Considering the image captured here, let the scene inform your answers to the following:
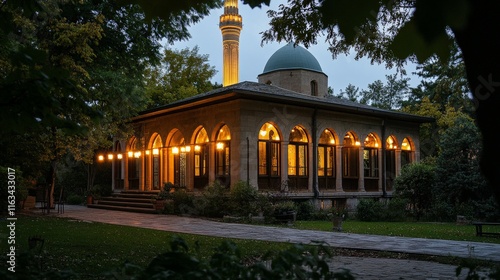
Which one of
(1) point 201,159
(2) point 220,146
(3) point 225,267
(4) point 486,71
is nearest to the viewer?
(4) point 486,71

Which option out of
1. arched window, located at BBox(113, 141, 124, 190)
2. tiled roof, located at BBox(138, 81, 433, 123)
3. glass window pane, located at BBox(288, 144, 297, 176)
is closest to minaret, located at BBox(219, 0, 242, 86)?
arched window, located at BBox(113, 141, 124, 190)

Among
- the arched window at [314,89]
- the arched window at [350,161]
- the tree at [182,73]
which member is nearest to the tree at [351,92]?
the tree at [182,73]

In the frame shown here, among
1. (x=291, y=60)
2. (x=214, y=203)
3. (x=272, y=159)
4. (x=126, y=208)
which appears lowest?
(x=126, y=208)

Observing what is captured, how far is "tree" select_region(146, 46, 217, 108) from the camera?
4125cm

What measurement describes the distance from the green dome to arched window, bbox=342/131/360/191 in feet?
24.2

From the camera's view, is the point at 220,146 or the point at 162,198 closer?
the point at 220,146

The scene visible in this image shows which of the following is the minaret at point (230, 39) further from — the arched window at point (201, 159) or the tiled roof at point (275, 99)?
the arched window at point (201, 159)

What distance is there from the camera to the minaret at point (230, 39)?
3556 cm

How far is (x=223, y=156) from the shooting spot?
2247 cm

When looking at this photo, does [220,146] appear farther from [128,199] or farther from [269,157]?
[128,199]

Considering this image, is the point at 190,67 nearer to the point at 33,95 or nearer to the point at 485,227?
the point at 485,227

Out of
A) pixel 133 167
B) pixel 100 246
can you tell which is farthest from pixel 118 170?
pixel 100 246

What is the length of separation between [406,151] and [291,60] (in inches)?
355

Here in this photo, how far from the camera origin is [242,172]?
68.3 feet
